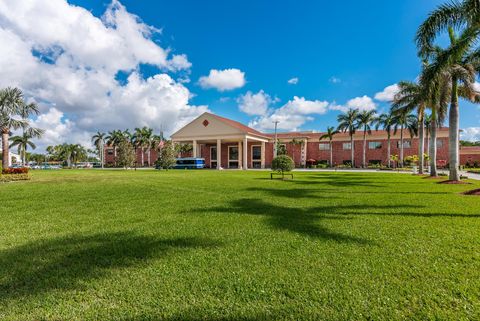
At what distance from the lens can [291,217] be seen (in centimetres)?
709

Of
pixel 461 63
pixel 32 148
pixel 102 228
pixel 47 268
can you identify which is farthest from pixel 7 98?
pixel 32 148

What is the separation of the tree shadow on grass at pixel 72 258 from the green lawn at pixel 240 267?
19mm

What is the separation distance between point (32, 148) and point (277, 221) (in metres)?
88.3

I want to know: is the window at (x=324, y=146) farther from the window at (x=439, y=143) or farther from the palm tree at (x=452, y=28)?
the palm tree at (x=452, y=28)

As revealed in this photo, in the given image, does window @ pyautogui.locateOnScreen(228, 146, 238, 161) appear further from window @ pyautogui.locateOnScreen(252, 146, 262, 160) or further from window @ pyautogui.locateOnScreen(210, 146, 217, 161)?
window @ pyautogui.locateOnScreen(210, 146, 217, 161)

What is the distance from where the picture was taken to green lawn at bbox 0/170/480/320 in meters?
2.80

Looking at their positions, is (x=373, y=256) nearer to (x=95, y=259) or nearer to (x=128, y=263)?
(x=128, y=263)

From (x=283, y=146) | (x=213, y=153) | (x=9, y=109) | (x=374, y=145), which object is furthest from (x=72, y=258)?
(x=213, y=153)

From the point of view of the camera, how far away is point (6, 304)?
2.87 meters

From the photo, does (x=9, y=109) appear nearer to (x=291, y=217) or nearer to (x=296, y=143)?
(x=291, y=217)

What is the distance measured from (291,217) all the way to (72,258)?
492cm

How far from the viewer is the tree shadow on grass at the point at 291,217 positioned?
539 centimetres

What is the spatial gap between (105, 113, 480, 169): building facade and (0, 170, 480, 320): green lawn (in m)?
43.5

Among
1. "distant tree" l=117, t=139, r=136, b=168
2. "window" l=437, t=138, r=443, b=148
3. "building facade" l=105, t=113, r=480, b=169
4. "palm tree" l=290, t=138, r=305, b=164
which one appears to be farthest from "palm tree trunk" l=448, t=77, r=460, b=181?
"distant tree" l=117, t=139, r=136, b=168
